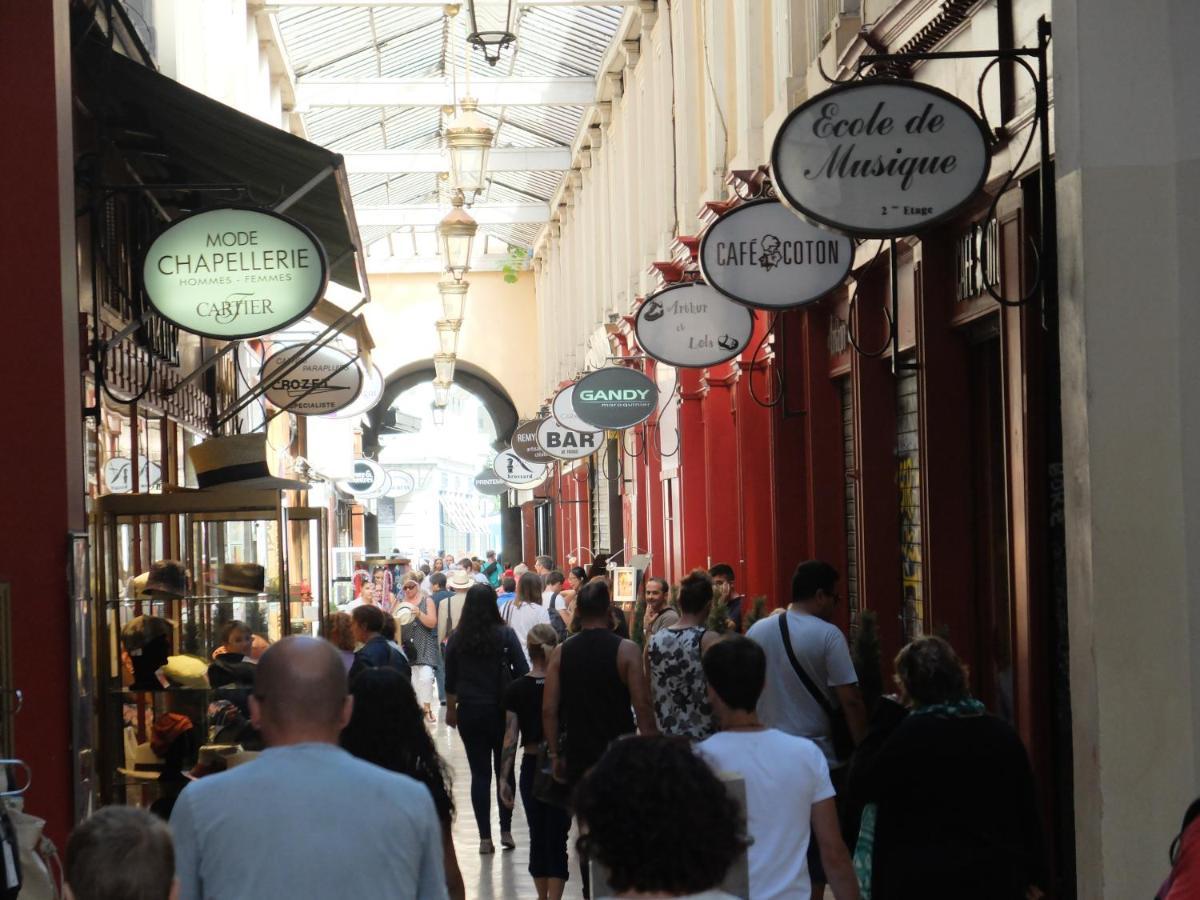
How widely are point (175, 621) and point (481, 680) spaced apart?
224 cm

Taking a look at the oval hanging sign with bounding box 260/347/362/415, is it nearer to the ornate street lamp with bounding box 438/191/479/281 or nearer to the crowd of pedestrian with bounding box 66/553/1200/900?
the ornate street lamp with bounding box 438/191/479/281

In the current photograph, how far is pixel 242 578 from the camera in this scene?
9.49 m

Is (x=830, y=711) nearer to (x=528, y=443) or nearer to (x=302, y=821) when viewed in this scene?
(x=302, y=821)

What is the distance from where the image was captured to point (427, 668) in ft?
57.7

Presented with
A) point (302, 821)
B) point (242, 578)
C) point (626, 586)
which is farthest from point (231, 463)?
point (626, 586)

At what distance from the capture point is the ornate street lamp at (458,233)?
1784 centimetres

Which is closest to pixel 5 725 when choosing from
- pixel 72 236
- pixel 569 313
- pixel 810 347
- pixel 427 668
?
pixel 72 236

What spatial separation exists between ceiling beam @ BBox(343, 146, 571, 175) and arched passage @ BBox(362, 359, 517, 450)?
1097 centimetres

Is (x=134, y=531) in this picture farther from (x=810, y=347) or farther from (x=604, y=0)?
(x=604, y=0)

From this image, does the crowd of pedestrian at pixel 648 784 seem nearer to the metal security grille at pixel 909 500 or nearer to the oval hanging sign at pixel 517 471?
the metal security grille at pixel 909 500

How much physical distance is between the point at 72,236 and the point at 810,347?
720cm

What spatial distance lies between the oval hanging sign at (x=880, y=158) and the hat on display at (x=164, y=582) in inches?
150

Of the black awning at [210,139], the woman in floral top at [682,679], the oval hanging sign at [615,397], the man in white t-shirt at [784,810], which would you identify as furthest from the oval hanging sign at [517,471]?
the man in white t-shirt at [784,810]

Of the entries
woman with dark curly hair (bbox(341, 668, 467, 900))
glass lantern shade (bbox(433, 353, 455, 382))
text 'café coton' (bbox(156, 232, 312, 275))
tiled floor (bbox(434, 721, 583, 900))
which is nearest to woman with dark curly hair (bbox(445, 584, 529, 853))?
tiled floor (bbox(434, 721, 583, 900))
